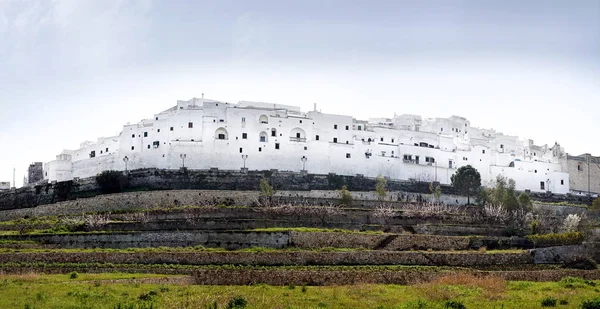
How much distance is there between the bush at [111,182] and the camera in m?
61.1

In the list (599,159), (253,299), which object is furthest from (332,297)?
(599,159)

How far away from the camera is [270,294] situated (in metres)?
32.6

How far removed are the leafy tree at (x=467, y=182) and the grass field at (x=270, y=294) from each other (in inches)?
1065

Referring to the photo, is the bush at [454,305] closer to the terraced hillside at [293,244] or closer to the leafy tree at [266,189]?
the terraced hillside at [293,244]

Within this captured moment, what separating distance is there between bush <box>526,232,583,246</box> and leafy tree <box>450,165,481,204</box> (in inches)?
631

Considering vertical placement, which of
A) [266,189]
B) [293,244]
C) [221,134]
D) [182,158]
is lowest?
[293,244]

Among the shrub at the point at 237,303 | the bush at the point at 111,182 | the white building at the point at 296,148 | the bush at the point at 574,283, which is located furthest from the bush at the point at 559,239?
the bush at the point at 111,182

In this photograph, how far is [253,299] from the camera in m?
30.7

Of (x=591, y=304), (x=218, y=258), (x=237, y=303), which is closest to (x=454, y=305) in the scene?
(x=591, y=304)

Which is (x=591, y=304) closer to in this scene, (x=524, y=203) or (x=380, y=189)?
(x=524, y=203)

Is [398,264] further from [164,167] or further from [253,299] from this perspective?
[164,167]

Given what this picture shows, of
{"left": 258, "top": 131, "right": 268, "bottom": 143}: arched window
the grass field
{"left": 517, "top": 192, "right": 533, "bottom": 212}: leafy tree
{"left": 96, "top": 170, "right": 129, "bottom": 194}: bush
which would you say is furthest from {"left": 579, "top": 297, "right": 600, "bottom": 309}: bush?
{"left": 96, "top": 170, "right": 129, "bottom": 194}: bush

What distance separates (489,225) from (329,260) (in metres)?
16.9

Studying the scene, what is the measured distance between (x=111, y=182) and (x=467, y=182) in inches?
1177
